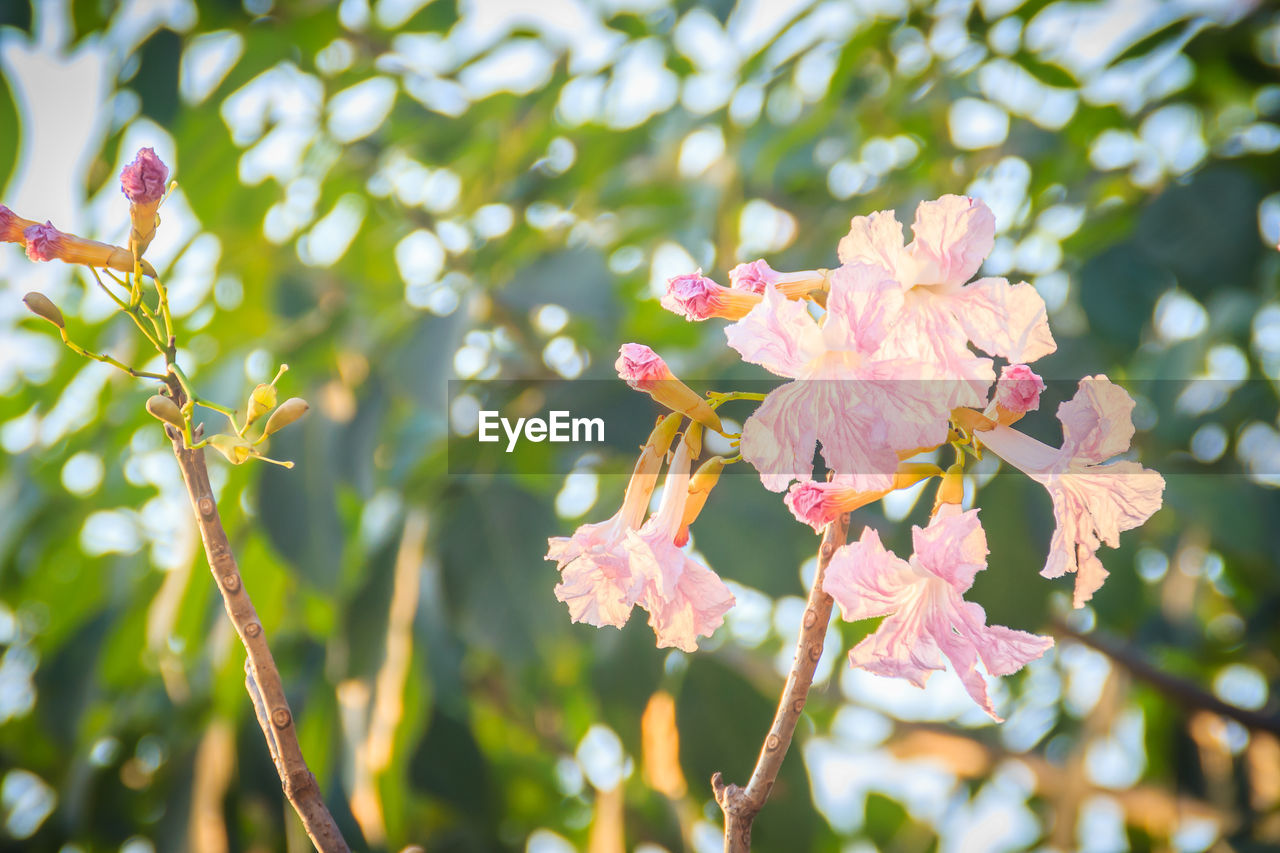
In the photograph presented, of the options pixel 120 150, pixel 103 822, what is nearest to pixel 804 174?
pixel 120 150

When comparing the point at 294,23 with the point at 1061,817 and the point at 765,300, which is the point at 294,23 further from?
the point at 1061,817

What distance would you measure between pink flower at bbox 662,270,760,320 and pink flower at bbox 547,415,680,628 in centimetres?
4

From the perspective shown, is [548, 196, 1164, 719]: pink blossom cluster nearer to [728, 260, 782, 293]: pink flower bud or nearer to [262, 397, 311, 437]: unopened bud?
[728, 260, 782, 293]: pink flower bud

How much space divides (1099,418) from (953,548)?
0.08m

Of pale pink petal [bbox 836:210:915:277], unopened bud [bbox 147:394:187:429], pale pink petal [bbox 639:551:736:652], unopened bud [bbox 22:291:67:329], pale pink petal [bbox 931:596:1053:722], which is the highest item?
unopened bud [bbox 22:291:67:329]

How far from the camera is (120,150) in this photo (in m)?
1.06

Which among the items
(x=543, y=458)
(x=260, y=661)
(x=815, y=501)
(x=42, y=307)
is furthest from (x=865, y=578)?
(x=543, y=458)

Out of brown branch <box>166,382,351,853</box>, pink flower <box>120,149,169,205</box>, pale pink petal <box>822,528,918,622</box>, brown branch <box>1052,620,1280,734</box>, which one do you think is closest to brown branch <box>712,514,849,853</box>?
pale pink petal <box>822,528,918,622</box>

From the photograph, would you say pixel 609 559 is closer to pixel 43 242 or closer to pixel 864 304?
pixel 864 304

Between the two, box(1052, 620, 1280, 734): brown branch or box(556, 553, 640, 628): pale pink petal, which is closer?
box(556, 553, 640, 628): pale pink petal

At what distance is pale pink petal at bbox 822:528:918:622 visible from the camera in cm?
28

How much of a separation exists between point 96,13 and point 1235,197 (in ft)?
4.17

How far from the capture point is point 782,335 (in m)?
0.30

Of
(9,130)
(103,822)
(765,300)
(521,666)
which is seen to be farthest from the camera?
(103,822)
